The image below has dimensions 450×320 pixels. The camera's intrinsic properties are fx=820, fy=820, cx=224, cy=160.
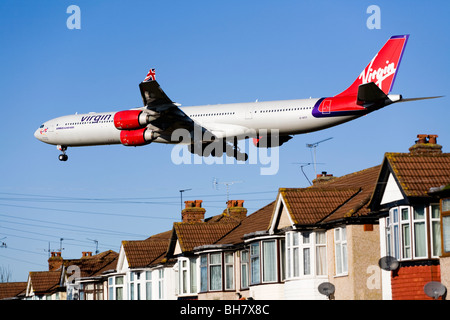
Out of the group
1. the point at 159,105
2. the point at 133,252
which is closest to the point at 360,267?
the point at 159,105

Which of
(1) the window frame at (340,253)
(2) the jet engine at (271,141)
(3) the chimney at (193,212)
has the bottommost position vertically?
(1) the window frame at (340,253)

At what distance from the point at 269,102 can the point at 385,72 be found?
22.7 ft

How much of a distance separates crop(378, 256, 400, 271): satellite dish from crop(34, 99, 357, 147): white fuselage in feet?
50.1

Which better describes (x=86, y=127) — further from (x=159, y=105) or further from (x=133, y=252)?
(x=133, y=252)

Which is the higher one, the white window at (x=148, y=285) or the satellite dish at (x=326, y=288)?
the white window at (x=148, y=285)

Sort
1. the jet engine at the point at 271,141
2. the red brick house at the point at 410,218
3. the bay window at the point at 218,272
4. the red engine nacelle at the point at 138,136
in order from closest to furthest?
the red brick house at the point at 410,218 < the bay window at the point at 218,272 < the red engine nacelle at the point at 138,136 < the jet engine at the point at 271,141

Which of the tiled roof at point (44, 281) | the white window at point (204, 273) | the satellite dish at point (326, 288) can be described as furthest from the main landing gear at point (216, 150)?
the tiled roof at point (44, 281)

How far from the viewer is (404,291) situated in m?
30.7

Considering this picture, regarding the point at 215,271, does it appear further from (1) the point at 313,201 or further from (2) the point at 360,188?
(2) the point at 360,188

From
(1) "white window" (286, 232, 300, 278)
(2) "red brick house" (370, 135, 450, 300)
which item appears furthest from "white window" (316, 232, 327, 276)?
(2) "red brick house" (370, 135, 450, 300)

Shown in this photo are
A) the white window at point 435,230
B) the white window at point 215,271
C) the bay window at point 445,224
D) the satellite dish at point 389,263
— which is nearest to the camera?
the bay window at point 445,224

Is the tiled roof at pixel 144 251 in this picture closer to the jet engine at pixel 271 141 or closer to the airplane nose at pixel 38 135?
the airplane nose at pixel 38 135

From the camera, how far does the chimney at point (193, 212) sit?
61750 millimetres

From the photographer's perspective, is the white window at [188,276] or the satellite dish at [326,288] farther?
the white window at [188,276]
